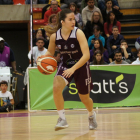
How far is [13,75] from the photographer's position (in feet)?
30.8

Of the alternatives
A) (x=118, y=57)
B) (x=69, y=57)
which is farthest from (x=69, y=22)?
(x=118, y=57)

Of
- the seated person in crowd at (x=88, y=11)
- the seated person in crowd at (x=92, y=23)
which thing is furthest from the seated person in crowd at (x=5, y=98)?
the seated person in crowd at (x=88, y=11)

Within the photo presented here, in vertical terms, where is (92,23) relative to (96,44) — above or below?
above

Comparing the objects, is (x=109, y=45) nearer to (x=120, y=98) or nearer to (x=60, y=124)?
(x=120, y=98)

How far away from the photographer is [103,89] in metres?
8.02

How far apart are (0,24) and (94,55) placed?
563 centimetres

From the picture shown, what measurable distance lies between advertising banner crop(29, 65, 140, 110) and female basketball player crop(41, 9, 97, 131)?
3.51 metres

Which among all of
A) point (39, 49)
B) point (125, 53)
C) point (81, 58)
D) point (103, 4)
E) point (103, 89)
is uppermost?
point (103, 4)

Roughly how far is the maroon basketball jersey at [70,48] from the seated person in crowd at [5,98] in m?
4.25

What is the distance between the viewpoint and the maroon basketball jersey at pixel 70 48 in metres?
4.37

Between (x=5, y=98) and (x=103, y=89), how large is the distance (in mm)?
2493

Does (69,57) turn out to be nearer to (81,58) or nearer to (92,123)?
(81,58)

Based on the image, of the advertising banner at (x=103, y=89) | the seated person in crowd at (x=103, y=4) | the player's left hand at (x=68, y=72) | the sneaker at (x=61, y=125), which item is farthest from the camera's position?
the seated person in crowd at (x=103, y=4)

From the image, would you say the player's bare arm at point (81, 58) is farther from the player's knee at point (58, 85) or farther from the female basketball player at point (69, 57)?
the player's knee at point (58, 85)
